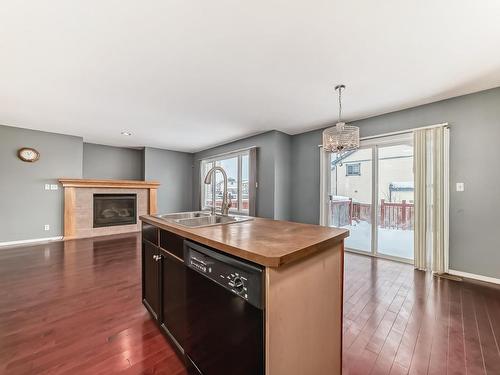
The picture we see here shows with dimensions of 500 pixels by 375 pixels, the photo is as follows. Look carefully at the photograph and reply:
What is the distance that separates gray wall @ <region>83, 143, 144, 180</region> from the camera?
233 inches

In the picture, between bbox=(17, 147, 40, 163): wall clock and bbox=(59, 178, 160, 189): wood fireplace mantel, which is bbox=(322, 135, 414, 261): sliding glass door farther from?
bbox=(17, 147, 40, 163): wall clock

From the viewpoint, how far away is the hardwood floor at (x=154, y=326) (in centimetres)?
141

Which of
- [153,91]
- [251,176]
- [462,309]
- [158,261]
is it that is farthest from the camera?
[251,176]

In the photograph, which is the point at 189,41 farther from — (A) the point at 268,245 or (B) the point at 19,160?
(B) the point at 19,160

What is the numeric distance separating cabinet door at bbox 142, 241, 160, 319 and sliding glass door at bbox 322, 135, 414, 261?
3.32 metres

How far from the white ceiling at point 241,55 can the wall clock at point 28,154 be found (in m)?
1.13

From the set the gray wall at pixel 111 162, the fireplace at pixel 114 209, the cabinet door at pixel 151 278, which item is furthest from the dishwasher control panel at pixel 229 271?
the gray wall at pixel 111 162

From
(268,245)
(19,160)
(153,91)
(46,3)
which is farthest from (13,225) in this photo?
(268,245)

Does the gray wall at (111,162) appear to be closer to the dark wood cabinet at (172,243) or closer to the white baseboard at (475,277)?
the dark wood cabinet at (172,243)

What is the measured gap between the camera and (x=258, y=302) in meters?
0.81

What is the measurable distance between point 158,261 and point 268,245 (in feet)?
3.51

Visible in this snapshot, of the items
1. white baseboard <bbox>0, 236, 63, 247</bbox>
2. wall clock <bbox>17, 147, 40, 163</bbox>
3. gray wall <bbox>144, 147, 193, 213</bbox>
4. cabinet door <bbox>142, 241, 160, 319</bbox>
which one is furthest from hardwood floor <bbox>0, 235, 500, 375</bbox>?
gray wall <bbox>144, 147, 193, 213</bbox>

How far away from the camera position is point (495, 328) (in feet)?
5.83

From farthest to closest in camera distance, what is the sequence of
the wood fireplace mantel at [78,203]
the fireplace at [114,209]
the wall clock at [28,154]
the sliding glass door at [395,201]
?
the fireplace at [114,209] → the wood fireplace mantel at [78,203] → the wall clock at [28,154] → the sliding glass door at [395,201]
